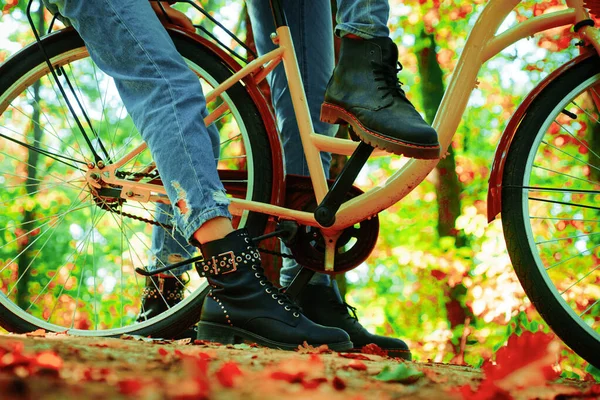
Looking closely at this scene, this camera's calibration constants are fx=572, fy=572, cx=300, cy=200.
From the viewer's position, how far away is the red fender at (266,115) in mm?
1842

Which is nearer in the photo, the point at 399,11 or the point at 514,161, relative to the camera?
the point at 514,161

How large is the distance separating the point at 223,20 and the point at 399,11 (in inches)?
93.9

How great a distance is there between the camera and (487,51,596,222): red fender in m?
1.71

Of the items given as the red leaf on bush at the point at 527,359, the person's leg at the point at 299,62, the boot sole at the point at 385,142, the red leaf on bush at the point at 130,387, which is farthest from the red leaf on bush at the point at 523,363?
the person's leg at the point at 299,62

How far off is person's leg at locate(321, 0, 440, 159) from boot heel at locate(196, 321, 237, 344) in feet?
2.10

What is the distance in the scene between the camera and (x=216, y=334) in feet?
5.11

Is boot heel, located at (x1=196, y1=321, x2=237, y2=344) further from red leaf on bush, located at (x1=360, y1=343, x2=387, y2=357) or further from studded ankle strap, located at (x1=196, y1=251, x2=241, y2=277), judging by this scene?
Answer: red leaf on bush, located at (x1=360, y1=343, x2=387, y2=357)

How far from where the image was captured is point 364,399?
70cm

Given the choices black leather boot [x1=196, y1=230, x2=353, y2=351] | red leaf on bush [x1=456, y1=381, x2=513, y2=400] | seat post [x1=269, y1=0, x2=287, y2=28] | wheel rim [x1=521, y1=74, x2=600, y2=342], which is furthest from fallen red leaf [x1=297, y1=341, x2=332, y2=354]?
wheel rim [x1=521, y1=74, x2=600, y2=342]

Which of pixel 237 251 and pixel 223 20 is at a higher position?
pixel 223 20

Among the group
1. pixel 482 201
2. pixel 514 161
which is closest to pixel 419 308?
pixel 482 201

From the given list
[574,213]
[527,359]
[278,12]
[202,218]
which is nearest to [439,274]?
[574,213]

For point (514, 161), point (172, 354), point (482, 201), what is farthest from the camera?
point (482, 201)

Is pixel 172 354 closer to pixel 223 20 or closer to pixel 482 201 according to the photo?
pixel 482 201
